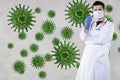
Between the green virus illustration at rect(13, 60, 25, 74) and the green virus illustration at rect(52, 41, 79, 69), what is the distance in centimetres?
32

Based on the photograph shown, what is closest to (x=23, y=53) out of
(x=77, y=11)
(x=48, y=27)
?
(x=48, y=27)

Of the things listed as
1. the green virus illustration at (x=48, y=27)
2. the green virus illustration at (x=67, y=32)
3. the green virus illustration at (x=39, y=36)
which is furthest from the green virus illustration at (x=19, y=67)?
the green virus illustration at (x=67, y=32)

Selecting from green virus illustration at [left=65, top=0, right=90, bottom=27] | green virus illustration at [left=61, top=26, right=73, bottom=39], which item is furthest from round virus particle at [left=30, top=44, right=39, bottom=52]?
green virus illustration at [left=65, top=0, right=90, bottom=27]

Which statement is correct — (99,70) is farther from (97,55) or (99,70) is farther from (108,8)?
(108,8)

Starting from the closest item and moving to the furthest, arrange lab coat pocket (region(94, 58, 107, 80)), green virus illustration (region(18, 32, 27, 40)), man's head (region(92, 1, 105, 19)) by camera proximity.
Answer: lab coat pocket (region(94, 58, 107, 80)), man's head (region(92, 1, 105, 19)), green virus illustration (region(18, 32, 27, 40))

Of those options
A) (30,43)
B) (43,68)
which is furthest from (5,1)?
(43,68)

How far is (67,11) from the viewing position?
428 cm

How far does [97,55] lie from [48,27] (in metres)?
0.90

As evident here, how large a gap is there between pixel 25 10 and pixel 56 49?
0.49 metres

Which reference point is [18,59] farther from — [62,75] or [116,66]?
[116,66]

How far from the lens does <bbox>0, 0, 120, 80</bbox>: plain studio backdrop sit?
421cm

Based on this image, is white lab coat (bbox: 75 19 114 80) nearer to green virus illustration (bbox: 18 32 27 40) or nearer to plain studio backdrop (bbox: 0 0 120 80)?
plain studio backdrop (bbox: 0 0 120 80)

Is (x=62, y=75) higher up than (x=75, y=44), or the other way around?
(x=75, y=44)

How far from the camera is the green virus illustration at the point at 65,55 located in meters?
4.28
